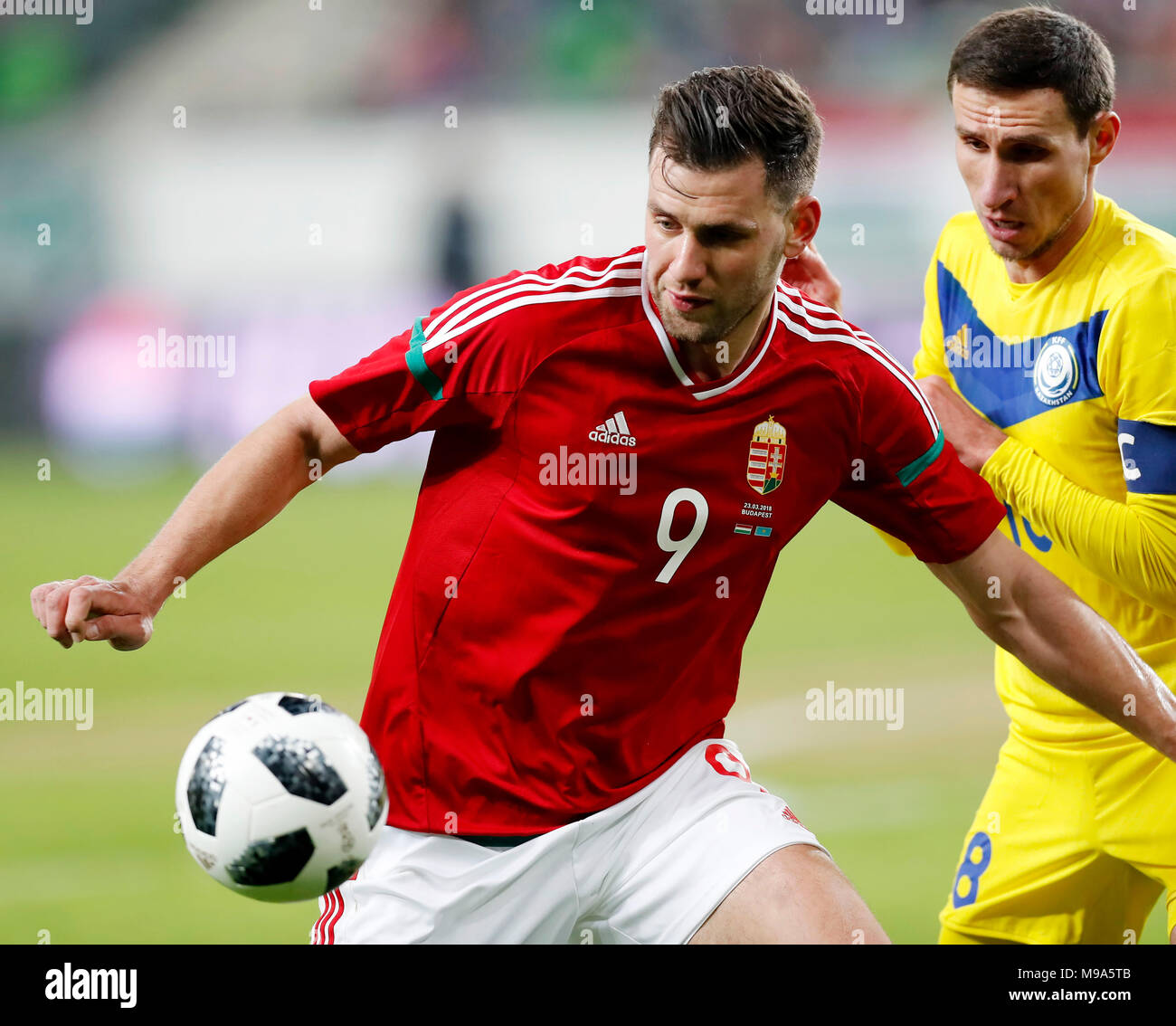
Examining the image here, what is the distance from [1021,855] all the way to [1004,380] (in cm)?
131

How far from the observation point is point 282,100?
57.8 feet

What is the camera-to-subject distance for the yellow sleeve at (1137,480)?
366 cm

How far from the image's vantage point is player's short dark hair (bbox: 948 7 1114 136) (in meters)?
3.78

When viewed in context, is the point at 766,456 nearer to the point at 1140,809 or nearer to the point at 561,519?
the point at 561,519

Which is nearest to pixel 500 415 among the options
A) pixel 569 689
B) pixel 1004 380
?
pixel 569 689

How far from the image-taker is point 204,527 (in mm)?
3109

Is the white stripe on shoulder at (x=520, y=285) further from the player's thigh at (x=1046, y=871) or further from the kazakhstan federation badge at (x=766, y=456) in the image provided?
the player's thigh at (x=1046, y=871)

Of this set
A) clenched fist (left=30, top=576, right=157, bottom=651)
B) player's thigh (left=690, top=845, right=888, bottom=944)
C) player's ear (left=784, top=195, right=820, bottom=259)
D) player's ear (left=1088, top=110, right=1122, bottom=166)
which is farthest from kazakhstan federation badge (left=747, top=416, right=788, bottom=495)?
clenched fist (left=30, top=576, right=157, bottom=651)

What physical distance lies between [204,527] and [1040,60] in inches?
94.5

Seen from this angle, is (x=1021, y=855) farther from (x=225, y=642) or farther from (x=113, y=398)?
(x=113, y=398)

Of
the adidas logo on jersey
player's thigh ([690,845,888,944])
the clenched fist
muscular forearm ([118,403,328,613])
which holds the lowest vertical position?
player's thigh ([690,845,888,944])

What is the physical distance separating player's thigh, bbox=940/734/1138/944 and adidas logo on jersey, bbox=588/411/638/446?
5.42 ft

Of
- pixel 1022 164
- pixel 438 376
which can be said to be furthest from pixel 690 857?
pixel 1022 164

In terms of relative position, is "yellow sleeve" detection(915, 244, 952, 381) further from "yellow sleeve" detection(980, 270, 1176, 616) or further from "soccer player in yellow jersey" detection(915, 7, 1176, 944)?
"yellow sleeve" detection(980, 270, 1176, 616)
